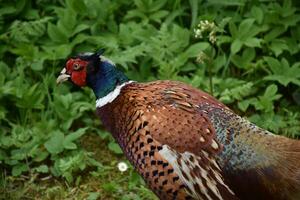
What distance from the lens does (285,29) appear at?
605 centimetres

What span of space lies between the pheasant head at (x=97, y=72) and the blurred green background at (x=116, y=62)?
0.76 meters

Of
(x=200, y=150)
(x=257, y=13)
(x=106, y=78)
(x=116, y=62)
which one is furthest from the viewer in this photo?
(x=257, y=13)

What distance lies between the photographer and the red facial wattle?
482 cm

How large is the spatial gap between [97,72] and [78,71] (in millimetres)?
120

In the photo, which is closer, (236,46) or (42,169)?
(42,169)

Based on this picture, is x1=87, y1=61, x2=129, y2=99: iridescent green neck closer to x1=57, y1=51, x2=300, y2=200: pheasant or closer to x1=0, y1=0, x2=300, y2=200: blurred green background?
x1=57, y1=51, x2=300, y2=200: pheasant

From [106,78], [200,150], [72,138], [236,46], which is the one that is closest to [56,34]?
[72,138]

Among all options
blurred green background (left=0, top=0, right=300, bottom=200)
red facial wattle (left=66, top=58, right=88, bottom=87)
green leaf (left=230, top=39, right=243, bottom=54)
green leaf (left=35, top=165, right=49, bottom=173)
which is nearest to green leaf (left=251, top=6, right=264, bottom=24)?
blurred green background (left=0, top=0, right=300, bottom=200)

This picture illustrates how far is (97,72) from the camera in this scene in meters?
4.79

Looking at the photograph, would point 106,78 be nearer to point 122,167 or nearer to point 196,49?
point 122,167

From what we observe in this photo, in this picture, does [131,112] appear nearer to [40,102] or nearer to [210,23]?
[210,23]

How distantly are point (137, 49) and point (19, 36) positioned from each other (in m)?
0.89

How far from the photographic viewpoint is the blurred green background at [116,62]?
548 cm

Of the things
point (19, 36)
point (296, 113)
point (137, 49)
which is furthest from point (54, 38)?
point (296, 113)
